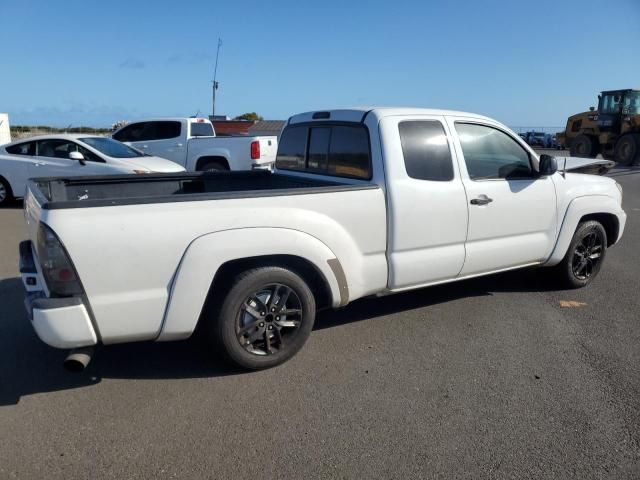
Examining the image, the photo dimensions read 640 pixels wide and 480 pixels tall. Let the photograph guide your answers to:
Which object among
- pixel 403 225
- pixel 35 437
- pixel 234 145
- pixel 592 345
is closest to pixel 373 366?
pixel 403 225

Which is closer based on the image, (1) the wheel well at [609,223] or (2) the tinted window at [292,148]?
(2) the tinted window at [292,148]

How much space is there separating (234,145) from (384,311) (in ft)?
26.3

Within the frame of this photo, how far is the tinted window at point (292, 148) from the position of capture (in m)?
5.15

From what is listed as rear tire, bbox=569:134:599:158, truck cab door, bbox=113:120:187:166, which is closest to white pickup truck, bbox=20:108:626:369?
truck cab door, bbox=113:120:187:166

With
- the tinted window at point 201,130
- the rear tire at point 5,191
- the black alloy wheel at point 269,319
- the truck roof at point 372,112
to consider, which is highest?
the tinted window at point 201,130

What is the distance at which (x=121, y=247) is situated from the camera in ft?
10.0

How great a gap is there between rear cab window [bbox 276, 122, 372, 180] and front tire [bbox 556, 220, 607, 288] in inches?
98.3

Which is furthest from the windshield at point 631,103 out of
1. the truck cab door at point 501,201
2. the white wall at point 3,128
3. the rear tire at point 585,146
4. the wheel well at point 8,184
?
the white wall at point 3,128

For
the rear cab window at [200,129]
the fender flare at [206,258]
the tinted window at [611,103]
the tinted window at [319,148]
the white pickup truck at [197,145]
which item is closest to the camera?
the fender flare at [206,258]

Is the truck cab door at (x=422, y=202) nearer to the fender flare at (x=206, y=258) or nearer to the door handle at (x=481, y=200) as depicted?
the door handle at (x=481, y=200)

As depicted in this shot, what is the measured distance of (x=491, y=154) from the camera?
4.80 m

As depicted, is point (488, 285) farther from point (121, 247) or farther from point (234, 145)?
point (234, 145)

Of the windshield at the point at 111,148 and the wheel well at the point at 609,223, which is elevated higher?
the windshield at the point at 111,148

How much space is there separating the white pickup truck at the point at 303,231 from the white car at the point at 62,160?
18.2 feet
